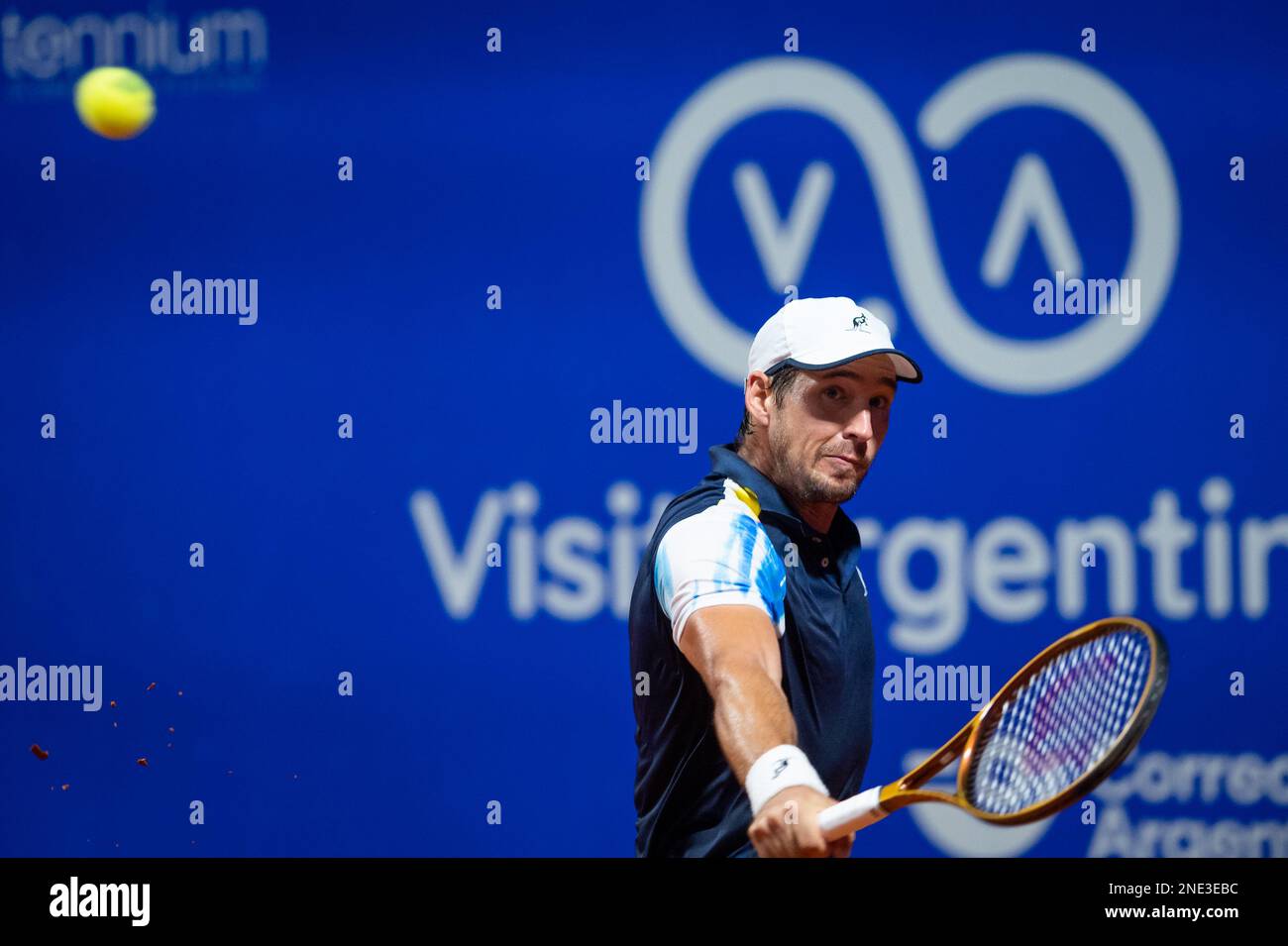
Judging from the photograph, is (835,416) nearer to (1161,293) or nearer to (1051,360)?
(1051,360)

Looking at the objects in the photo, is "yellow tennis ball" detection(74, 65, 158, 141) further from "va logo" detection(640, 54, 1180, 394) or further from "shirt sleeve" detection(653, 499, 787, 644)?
"shirt sleeve" detection(653, 499, 787, 644)

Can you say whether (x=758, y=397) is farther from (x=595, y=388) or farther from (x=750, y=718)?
(x=750, y=718)

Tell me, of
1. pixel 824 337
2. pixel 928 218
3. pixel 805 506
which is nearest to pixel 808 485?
pixel 805 506

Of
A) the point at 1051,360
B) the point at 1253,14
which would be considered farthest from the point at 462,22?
the point at 1253,14

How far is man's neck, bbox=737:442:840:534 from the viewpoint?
10.2 feet

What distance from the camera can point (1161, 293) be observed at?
12.6 ft

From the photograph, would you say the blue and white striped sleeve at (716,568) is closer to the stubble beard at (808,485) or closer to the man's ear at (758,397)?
the stubble beard at (808,485)

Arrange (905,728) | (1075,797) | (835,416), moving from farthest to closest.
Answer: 1. (905,728)
2. (835,416)
3. (1075,797)

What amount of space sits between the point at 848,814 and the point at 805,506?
0.93 meters

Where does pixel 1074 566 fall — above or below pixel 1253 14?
below

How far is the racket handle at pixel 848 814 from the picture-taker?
2314mm

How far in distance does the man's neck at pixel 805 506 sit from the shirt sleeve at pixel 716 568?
9.0 inches

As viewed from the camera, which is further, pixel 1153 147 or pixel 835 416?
pixel 1153 147
